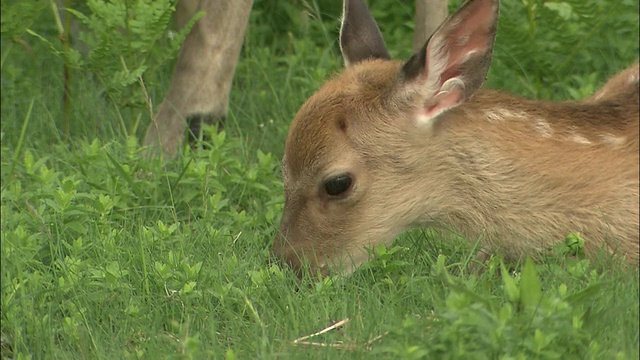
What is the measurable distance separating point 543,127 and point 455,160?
41cm

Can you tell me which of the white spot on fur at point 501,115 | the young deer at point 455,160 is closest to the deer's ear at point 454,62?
the young deer at point 455,160

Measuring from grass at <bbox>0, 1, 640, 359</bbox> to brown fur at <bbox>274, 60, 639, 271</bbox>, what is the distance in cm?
16

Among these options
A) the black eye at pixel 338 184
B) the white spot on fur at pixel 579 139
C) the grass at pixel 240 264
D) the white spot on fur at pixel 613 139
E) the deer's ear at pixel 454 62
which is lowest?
the grass at pixel 240 264

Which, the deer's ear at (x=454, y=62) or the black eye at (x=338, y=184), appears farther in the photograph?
the black eye at (x=338, y=184)

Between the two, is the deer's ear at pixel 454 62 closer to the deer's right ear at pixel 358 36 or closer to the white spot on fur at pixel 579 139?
the white spot on fur at pixel 579 139

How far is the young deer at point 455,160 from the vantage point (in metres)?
5.46

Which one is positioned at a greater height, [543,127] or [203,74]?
[543,127]

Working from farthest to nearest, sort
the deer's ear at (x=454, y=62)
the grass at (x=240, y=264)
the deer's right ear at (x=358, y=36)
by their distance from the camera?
the deer's right ear at (x=358, y=36), the deer's ear at (x=454, y=62), the grass at (x=240, y=264)

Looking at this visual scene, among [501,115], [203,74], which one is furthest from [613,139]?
[203,74]

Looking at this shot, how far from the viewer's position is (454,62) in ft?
18.1

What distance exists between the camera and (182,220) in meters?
6.67

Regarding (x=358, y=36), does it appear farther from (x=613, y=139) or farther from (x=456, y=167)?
(x=613, y=139)

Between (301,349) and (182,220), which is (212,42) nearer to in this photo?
(182,220)

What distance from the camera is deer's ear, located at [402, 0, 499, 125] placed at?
542cm
